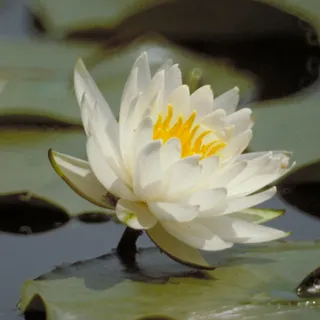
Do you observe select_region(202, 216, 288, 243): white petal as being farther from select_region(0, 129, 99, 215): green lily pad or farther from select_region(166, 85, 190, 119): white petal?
select_region(0, 129, 99, 215): green lily pad

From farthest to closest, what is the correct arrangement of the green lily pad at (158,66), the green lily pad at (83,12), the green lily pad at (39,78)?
the green lily pad at (83,12) → the green lily pad at (158,66) → the green lily pad at (39,78)

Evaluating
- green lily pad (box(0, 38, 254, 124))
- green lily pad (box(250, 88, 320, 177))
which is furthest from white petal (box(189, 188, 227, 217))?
green lily pad (box(0, 38, 254, 124))

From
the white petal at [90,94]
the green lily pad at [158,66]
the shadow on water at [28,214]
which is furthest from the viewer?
the green lily pad at [158,66]

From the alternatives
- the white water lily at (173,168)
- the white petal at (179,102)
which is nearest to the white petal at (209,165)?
the white water lily at (173,168)

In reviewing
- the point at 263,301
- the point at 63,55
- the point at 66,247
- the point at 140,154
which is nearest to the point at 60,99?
the point at 63,55

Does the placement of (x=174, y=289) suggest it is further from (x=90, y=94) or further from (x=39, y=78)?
(x=39, y=78)

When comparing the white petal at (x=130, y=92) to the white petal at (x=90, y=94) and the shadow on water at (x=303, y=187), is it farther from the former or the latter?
the shadow on water at (x=303, y=187)
